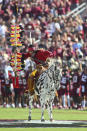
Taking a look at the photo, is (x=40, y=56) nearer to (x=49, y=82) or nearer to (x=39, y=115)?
(x=49, y=82)

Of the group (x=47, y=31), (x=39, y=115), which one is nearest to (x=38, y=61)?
(x=39, y=115)

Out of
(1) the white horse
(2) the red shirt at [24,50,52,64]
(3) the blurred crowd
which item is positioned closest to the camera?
(1) the white horse

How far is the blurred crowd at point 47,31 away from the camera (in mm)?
25719

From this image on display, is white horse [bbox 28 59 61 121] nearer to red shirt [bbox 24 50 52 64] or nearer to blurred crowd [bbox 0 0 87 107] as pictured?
red shirt [bbox 24 50 52 64]

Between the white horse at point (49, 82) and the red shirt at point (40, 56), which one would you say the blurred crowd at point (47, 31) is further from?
the white horse at point (49, 82)

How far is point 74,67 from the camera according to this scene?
25.3 meters

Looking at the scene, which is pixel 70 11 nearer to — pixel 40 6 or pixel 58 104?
pixel 40 6

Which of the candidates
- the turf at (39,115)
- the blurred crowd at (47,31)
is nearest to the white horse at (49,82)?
the turf at (39,115)

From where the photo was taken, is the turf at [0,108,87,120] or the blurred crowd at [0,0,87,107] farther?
the blurred crowd at [0,0,87,107]

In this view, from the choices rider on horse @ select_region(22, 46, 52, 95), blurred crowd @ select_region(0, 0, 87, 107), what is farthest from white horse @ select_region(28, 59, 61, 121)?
blurred crowd @ select_region(0, 0, 87, 107)

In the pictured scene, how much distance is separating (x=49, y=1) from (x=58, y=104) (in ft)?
23.8

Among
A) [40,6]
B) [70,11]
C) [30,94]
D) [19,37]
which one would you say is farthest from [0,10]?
[30,94]

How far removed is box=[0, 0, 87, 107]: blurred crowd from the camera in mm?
25719

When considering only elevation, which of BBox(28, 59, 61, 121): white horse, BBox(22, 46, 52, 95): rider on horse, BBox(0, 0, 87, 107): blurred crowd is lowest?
BBox(28, 59, 61, 121): white horse
